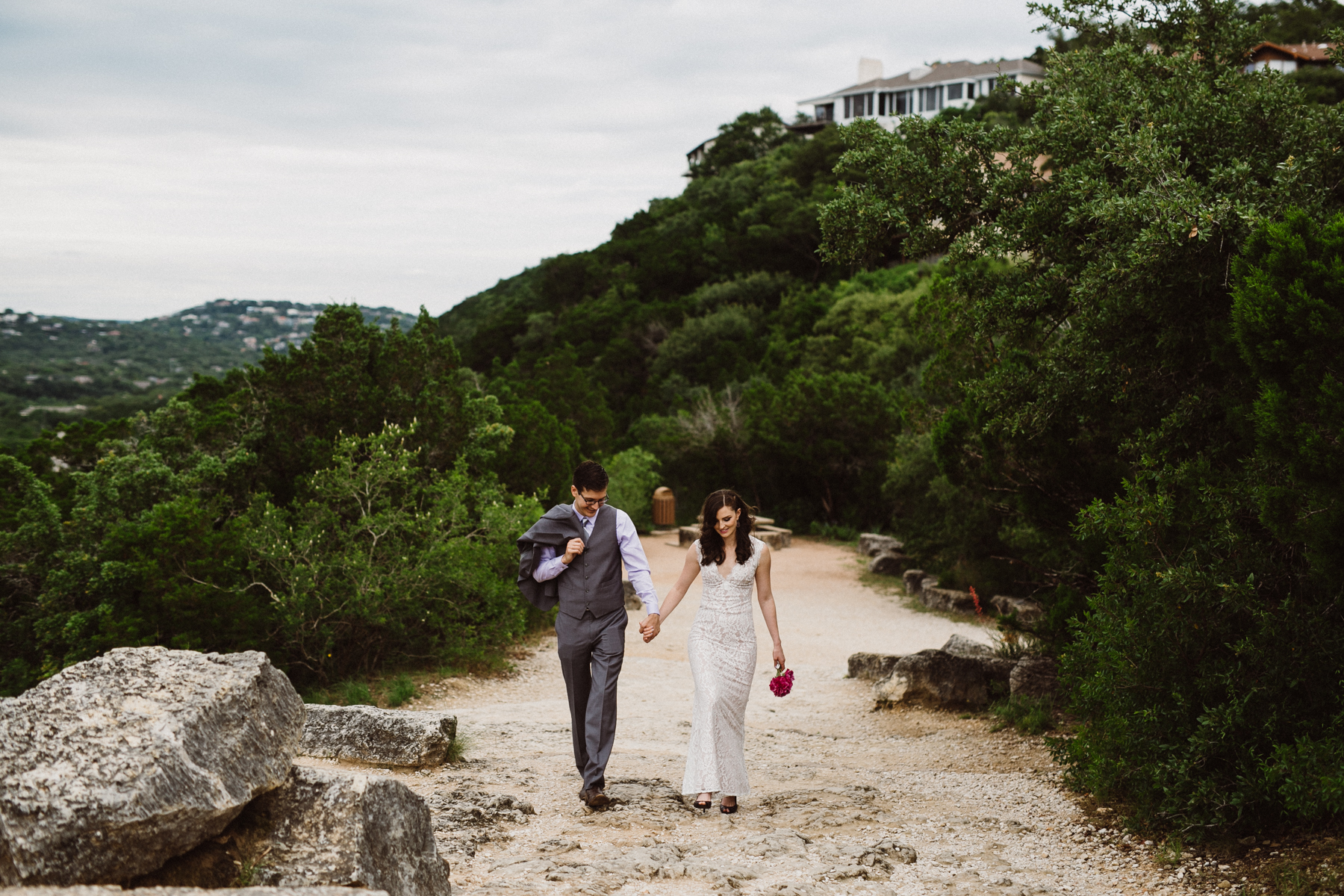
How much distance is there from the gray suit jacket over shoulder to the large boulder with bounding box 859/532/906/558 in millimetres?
16023

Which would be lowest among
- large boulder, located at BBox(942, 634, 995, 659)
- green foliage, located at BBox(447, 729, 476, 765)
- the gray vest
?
large boulder, located at BBox(942, 634, 995, 659)

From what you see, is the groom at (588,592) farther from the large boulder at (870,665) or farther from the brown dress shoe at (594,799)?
the large boulder at (870,665)

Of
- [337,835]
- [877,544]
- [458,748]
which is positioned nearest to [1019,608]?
[877,544]

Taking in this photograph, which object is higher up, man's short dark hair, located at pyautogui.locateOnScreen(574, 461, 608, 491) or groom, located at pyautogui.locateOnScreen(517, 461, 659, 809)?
man's short dark hair, located at pyautogui.locateOnScreen(574, 461, 608, 491)

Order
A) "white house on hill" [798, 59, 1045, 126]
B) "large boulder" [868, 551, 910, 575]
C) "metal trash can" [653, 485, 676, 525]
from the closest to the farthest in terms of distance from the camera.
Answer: "large boulder" [868, 551, 910, 575] < "metal trash can" [653, 485, 676, 525] < "white house on hill" [798, 59, 1045, 126]

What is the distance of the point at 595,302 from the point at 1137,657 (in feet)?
158

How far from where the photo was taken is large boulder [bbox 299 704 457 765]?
617cm

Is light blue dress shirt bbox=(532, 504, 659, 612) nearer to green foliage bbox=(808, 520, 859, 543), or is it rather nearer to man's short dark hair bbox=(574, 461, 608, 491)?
man's short dark hair bbox=(574, 461, 608, 491)

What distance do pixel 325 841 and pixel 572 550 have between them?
2.33m

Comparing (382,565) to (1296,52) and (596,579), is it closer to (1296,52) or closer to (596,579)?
(596,579)

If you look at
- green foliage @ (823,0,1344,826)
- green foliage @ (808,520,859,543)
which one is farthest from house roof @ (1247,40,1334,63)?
green foliage @ (823,0,1344,826)

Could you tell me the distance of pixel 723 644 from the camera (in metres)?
5.57

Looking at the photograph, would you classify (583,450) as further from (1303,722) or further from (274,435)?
(1303,722)

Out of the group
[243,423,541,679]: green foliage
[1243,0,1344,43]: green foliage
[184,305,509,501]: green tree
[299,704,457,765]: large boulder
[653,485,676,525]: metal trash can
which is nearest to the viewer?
[299,704,457,765]: large boulder
